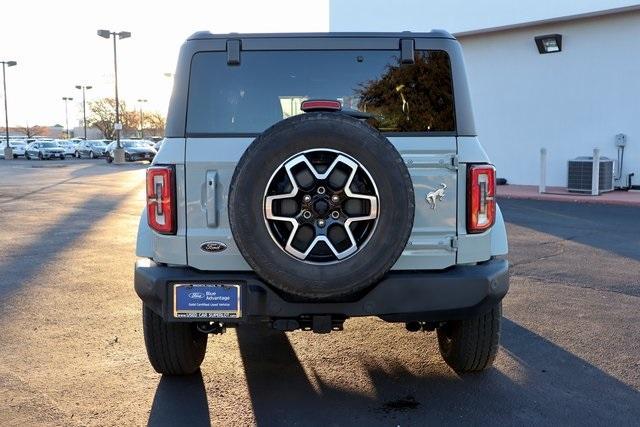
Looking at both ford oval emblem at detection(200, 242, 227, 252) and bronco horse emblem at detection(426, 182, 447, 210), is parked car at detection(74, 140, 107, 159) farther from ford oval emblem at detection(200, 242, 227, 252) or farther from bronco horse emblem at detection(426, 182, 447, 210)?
bronco horse emblem at detection(426, 182, 447, 210)

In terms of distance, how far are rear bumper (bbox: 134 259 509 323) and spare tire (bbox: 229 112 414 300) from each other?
196 mm

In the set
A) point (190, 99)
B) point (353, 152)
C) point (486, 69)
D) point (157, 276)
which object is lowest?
point (157, 276)

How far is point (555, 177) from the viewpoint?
60.1ft

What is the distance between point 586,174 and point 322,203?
14234 mm

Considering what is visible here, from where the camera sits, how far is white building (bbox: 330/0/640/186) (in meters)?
16.7

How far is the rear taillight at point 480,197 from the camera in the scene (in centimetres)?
335

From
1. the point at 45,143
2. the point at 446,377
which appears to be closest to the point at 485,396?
the point at 446,377

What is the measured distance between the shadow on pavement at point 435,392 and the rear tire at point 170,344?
43 centimetres

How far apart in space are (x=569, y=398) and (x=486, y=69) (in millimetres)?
17350

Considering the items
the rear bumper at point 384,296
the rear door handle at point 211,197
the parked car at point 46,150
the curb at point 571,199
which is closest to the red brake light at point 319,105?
the rear door handle at point 211,197

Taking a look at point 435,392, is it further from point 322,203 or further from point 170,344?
point 170,344

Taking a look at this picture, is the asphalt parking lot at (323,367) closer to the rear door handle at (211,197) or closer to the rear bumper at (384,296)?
the rear bumper at (384,296)

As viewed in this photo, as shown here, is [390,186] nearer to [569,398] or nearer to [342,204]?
[342,204]

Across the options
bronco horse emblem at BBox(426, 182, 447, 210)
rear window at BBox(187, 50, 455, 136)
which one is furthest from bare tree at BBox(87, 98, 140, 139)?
bronco horse emblem at BBox(426, 182, 447, 210)
